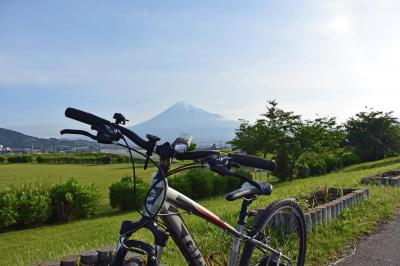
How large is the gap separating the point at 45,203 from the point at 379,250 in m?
8.59

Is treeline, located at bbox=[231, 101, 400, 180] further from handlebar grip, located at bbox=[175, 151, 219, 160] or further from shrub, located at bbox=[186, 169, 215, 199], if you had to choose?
handlebar grip, located at bbox=[175, 151, 219, 160]

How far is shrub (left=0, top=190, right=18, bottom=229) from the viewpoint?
10164mm

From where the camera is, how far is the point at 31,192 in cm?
1092

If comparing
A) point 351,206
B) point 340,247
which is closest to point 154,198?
point 340,247

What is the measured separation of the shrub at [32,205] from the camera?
34.8 feet

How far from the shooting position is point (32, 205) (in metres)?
10.7

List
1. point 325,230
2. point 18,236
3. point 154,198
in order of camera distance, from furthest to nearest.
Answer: point 18,236
point 325,230
point 154,198

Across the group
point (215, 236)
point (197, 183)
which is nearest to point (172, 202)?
point (215, 236)

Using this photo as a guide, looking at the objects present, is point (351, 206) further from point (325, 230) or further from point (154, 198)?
point (154, 198)

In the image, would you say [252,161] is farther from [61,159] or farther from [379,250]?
[61,159]

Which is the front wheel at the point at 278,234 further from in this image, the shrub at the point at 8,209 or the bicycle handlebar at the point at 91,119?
the shrub at the point at 8,209

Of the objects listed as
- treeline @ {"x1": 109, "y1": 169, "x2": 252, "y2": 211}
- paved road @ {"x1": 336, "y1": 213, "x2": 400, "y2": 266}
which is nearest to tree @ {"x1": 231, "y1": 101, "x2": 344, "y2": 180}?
treeline @ {"x1": 109, "y1": 169, "x2": 252, "y2": 211}

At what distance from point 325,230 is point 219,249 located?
1597 millimetres

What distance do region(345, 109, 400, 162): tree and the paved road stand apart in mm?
29247
